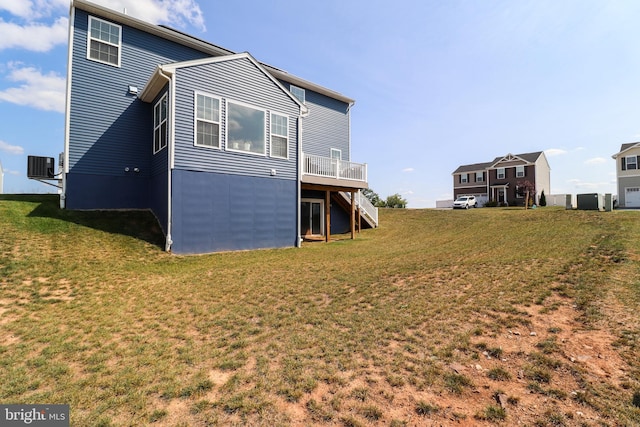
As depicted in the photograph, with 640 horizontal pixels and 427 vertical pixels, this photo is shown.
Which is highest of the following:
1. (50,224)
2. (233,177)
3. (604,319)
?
(233,177)

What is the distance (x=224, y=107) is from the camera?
447 inches

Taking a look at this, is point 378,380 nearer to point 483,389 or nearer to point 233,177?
point 483,389

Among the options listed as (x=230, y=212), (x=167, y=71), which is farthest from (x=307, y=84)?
(x=230, y=212)

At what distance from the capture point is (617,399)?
2.80 metres

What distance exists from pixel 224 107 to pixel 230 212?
4.05m

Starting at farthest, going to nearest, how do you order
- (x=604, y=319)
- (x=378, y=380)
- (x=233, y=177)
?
(x=233, y=177) < (x=604, y=319) < (x=378, y=380)

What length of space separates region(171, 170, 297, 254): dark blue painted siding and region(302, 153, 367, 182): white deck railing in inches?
52.7

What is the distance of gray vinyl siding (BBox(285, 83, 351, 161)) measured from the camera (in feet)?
57.5

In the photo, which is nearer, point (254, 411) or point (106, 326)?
point (254, 411)

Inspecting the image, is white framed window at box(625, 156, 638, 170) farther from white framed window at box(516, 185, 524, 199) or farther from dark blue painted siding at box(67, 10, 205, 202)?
dark blue painted siding at box(67, 10, 205, 202)

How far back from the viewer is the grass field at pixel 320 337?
111 inches

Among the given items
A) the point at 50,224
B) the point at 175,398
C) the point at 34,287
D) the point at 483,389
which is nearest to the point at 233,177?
the point at 50,224

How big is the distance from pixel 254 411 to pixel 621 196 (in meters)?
44.9

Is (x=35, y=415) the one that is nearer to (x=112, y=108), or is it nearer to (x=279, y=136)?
(x=279, y=136)
